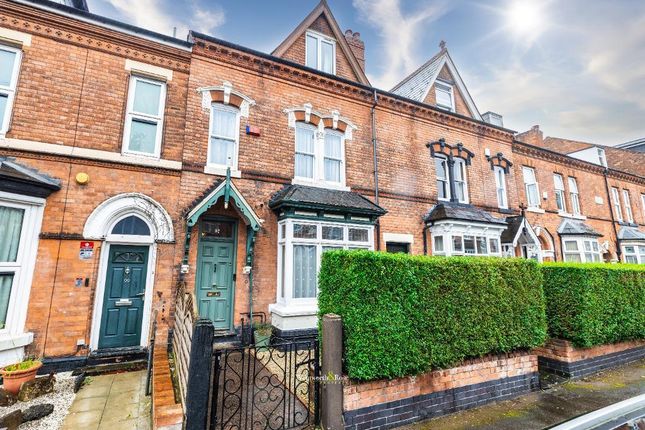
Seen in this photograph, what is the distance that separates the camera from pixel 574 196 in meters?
16.9

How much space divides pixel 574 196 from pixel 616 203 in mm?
4560

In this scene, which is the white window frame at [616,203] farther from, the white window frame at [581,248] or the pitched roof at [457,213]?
the pitched roof at [457,213]

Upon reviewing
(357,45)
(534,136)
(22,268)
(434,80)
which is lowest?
(22,268)

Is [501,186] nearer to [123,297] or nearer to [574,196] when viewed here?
[574,196]

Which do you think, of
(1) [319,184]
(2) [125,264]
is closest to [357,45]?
(1) [319,184]

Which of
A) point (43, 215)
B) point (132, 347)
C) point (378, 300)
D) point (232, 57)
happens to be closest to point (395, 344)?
point (378, 300)

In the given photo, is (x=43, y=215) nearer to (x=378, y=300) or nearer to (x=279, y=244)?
(x=279, y=244)

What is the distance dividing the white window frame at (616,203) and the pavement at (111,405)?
25228 millimetres

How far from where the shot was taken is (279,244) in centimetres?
878

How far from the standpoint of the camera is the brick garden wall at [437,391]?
4117 mm

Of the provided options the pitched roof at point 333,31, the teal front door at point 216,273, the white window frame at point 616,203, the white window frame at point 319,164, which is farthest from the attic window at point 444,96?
the white window frame at point 616,203

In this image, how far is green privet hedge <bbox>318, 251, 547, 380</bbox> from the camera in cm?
427

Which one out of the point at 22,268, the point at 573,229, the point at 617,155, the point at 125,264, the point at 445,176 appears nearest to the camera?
the point at 22,268

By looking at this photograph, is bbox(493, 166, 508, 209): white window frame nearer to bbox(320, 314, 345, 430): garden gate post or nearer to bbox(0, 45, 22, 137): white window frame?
bbox(320, 314, 345, 430): garden gate post
